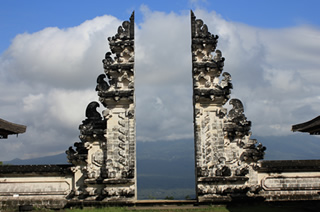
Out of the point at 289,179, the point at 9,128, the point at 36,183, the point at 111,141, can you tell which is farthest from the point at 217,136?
the point at 9,128

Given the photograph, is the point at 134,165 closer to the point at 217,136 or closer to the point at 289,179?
the point at 217,136

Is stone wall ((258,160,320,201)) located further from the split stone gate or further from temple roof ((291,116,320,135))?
temple roof ((291,116,320,135))

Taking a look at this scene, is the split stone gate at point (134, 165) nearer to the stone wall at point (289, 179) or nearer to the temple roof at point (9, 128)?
the stone wall at point (289, 179)

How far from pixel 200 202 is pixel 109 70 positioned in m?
6.84

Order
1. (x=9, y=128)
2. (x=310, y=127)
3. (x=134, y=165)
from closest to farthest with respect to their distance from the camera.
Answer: (x=310, y=127), (x=9, y=128), (x=134, y=165)

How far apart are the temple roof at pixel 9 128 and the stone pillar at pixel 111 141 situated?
217 centimetres

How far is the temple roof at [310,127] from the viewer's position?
508 inches

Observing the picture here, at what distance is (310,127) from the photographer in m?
13.0

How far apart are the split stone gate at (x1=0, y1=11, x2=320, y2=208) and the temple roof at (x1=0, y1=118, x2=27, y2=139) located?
1915 mm

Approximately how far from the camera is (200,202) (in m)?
14.3

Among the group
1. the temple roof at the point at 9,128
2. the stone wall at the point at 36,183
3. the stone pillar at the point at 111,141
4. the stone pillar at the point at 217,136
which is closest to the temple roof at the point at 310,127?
the stone pillar at the point at 217,136

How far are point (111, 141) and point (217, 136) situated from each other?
14.7 feet

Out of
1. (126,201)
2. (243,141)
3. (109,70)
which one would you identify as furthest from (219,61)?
(126,201)

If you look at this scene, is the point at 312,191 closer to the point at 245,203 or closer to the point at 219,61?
the point at 245,203
